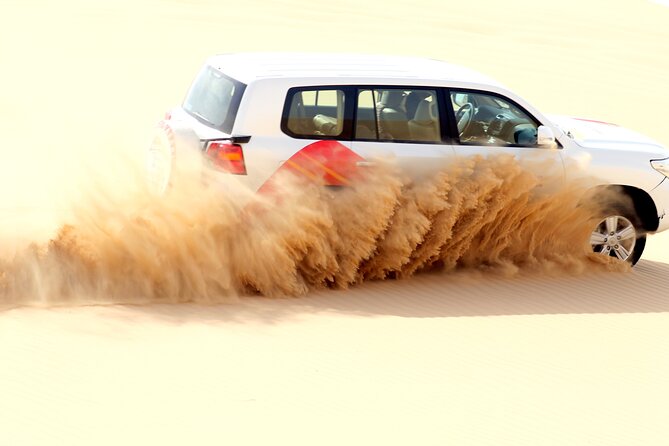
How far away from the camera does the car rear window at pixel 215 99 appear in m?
8.54

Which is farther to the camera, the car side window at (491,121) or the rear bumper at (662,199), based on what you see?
the rear bumper at (662,199)

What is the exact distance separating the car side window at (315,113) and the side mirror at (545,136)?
1792mm

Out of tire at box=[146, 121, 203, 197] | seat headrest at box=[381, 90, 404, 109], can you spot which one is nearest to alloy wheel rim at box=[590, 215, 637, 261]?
Answer: seat headrest at box=[381, 90, 404, 109]

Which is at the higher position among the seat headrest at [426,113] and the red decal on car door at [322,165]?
the seat headrest at [426,113]

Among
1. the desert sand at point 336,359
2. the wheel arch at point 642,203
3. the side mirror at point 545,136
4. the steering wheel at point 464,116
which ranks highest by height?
the steering wheel at point 464,116

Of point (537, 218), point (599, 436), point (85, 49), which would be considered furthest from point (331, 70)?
point (85, 49)

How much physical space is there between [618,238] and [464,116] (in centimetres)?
197

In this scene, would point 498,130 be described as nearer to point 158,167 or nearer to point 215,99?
point 215,99

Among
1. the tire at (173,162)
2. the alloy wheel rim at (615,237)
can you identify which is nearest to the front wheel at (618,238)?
the alloy wheel rim at (615,237)

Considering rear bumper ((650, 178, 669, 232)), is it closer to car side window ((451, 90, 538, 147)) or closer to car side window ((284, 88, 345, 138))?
car side window ((451, 90, 538, 147))

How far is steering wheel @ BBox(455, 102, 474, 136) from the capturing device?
9172 mm

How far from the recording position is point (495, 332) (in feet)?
27.1

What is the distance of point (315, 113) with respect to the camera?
28.7 ft

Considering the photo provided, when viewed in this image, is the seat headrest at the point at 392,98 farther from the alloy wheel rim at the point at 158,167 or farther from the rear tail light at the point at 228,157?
the alloy wheel rim at the point at 158,167
